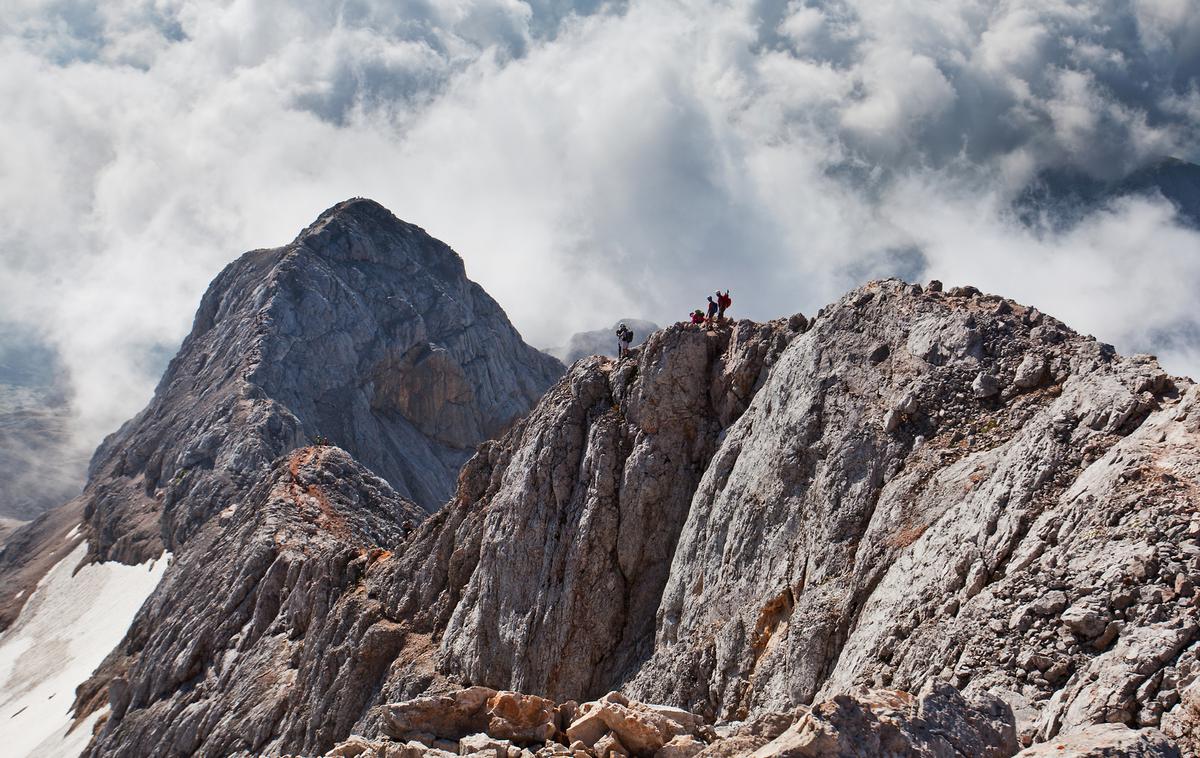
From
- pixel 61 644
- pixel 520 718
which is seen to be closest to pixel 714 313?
A: pixel 520 718

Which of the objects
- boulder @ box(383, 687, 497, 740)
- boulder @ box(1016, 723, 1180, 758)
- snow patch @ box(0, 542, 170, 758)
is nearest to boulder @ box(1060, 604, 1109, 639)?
boulder @ box(1016, 723, 1180, 758)

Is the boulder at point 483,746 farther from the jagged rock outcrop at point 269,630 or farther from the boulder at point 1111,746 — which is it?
the jagged rock outcrop at point 269,630

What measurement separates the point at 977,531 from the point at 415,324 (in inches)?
5083

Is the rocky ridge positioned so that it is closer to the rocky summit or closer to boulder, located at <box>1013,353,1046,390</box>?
the rocky summit

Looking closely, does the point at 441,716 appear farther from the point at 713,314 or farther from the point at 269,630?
the point at 269,630

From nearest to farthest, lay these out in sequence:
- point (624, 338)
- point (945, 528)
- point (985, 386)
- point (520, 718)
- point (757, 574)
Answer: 1. point (520, 718)
2. point (945, 528)
3. point (985, 386)
4. point (757, 574)
5. point (624, 338)

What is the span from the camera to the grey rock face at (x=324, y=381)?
10712 cm

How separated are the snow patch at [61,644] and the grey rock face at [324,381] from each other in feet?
13.0

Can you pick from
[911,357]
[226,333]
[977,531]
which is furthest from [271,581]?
[226,333]

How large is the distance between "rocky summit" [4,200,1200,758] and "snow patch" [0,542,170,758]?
35.2 ft

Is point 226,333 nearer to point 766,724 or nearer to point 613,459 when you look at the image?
point 613,459

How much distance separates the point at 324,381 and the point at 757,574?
10660cm

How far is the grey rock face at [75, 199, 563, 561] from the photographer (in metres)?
107

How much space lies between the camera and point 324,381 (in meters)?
125
